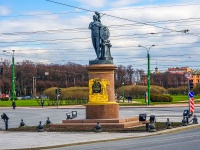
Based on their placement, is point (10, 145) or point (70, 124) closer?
point (10, 145)

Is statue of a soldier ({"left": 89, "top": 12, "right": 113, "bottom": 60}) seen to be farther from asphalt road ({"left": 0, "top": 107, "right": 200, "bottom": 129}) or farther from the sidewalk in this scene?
asphalt road ({"left": 0, "top": 107, "right": 200, "bottom": 129})

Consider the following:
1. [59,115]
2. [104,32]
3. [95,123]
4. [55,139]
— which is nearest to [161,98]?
[59,115]

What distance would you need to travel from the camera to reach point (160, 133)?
27750 mm

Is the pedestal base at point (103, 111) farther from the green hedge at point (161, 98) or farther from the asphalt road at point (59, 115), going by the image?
the green hedge at point (161, 98)

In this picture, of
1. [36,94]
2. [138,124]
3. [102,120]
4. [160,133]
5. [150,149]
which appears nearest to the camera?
[150,149]

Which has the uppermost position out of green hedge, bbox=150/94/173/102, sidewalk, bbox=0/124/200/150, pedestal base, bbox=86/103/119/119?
green hedge, bbox=150/94/173/102

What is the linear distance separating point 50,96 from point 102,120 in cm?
7747

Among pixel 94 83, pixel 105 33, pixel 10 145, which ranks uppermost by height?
pixel 105 33

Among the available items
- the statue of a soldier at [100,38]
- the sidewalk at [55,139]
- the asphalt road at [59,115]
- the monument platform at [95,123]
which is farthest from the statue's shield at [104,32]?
the asphalt road at [59,115]

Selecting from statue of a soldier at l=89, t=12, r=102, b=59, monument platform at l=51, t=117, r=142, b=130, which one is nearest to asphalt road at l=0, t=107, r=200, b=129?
monument platform at l=51, t=117, r=142, b=130

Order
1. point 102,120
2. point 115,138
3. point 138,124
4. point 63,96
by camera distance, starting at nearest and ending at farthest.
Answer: point 115,138
point 102,120
point 138,124
point 63,96

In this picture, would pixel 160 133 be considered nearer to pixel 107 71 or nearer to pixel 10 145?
pixel 107 71

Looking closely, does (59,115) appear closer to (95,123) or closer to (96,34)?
(96,34)

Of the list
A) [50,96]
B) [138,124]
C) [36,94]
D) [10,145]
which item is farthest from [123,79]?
[10,145]
